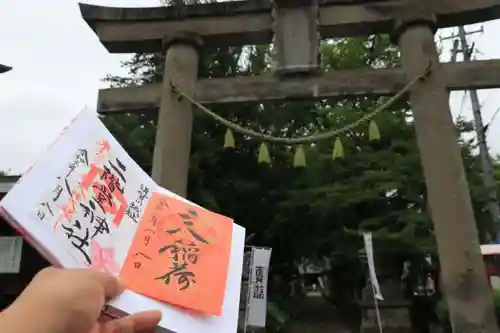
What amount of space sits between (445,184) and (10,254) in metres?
5.88

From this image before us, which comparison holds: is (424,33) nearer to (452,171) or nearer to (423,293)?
(452,171)

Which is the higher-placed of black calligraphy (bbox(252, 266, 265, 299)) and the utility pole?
the utility pole

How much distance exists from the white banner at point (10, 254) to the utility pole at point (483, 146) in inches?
324

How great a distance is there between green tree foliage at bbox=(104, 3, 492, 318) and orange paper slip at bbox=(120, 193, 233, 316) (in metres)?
8.24

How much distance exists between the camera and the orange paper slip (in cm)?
95

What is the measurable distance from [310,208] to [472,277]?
6860mm

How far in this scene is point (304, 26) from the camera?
5160 mm

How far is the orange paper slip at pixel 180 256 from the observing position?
3.11 feet

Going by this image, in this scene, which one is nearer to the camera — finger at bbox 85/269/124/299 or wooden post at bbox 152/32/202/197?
finger at bbox 85/269/124/299

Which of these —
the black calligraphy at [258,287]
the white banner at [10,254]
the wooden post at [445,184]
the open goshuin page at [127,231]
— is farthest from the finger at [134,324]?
the black calligraphy at [258,287]

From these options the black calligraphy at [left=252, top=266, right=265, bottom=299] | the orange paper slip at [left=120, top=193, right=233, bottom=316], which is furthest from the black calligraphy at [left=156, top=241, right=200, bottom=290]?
the black calligraphy at [left=252, top=266, right=265, bottom=299]

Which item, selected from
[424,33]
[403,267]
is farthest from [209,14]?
[403,267]

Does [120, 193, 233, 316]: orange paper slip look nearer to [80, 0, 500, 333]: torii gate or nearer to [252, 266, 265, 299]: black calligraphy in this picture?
[80, 0, 500, 333]: torii gate

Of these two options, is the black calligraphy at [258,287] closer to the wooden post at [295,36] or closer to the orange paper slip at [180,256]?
the wooden post at [295,36]
